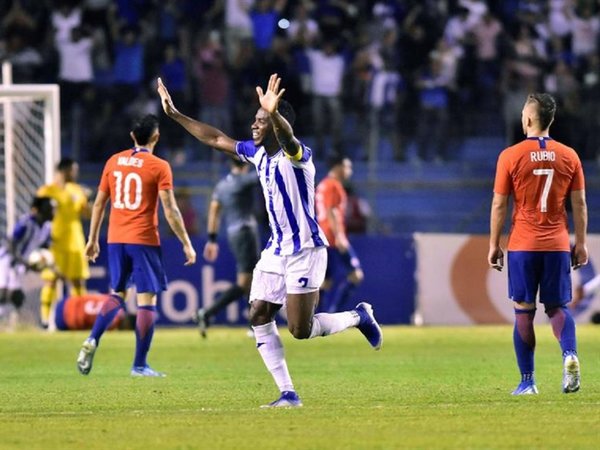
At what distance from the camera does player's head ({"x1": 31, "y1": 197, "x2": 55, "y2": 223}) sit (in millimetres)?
20547

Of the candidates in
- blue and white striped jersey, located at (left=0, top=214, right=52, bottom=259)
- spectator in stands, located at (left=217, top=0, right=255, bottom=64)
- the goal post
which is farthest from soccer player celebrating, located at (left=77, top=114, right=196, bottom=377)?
spectator in stands, located at (left=217, top=0, right=255, bottom=64)

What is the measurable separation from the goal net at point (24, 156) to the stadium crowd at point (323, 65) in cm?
219

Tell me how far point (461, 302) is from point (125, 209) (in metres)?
→ 9.56

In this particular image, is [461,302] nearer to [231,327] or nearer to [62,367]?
[231,327]

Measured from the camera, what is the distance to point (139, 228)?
44.7 ft

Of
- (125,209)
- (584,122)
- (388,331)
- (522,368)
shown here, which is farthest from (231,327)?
(522,368)

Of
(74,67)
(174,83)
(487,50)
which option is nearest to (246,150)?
(174,83)

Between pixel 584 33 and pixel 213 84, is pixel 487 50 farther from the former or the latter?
pixel 213 84

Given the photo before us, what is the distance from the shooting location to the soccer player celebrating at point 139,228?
13453mm

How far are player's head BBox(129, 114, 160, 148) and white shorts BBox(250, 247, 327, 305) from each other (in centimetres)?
354

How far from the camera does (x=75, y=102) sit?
24844 millimetres

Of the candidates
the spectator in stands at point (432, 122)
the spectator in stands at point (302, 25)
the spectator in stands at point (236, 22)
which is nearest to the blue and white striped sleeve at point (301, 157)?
the spectator in stands at point (432, 122)

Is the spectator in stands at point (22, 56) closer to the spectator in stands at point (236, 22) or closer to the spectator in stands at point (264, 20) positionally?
the spectator in stands at point (236, 22)

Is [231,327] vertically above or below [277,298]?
below
